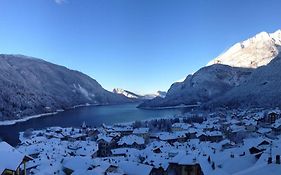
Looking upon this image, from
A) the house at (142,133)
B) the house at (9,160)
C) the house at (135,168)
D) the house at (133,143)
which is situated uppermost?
the house at (9,160)

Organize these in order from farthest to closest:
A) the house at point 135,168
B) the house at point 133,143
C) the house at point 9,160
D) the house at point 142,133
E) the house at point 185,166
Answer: the house at point 142,133
the house at point 133,143
the house at point 135,168
the house at point 185,166
the house at point 9,160

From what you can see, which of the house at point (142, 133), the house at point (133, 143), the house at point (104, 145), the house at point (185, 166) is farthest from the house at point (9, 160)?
the house at point (142, 133)

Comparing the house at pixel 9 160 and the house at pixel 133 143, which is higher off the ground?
the house at pixel 9 160

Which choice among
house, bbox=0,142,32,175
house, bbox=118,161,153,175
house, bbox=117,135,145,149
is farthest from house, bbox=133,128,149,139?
house, bbox=0,142,32,175

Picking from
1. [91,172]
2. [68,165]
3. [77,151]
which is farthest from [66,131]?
Result: [91,172]

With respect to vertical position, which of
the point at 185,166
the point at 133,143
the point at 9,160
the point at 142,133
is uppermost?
the point at 9,160

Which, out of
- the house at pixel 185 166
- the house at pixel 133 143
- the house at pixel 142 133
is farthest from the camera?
the house at pixel 142 133

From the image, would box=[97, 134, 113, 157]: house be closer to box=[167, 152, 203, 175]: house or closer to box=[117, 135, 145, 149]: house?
Result: box=[117, 135, 145, 149]: house

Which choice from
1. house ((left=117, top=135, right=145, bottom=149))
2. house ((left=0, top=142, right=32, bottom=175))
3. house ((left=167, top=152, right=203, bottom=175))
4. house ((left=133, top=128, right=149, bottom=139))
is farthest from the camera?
house ((left=133, top=128, right=149, bottom=139))

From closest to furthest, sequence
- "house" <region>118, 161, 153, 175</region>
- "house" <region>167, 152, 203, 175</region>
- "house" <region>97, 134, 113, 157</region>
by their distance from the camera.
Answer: "house" <region>167, 152, 203, 175</region>
"house" <region>118, 161, 153, 175</region>
"house" <region>97, 134, 113, 157</region>

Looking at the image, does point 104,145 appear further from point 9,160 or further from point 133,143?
point 9,160

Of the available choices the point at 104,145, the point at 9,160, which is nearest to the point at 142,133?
the point at 104,145

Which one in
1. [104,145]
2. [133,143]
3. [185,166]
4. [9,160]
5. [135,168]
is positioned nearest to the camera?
[9,160]

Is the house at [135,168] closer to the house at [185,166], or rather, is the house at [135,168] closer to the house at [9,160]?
the house at [185,166]
